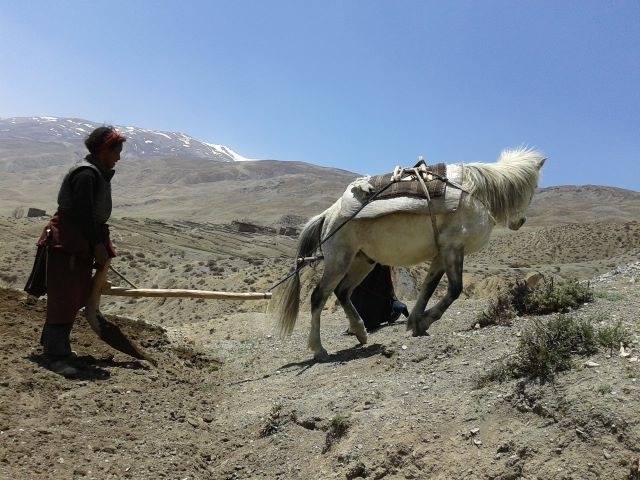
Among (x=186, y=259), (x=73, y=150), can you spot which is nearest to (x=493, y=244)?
(x=186, y=259)

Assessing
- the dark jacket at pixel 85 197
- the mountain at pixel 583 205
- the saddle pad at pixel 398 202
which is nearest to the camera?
the dark jacket at pixel 85 197

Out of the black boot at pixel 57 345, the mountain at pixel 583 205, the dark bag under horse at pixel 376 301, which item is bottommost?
the black boot at pixel 57 345

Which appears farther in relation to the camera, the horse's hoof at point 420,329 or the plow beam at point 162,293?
the plow beam at point 162,293

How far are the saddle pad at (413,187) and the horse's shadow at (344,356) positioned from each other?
66.0 inches

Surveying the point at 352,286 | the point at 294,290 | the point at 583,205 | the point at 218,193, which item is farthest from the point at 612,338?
the point at 218,193

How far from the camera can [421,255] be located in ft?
21.1

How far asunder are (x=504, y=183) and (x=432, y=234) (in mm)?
1051

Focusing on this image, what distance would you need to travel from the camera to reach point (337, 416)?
4258 mm

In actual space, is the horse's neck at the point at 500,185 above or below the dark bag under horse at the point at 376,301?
above

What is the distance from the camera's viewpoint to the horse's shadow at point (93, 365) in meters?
5.46

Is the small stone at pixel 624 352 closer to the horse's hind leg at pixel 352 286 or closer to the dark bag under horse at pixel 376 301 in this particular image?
the horse's hind leg at pixel 352 286

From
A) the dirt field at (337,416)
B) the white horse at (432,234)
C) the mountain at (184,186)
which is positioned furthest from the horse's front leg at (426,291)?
the mountain at (184,186)

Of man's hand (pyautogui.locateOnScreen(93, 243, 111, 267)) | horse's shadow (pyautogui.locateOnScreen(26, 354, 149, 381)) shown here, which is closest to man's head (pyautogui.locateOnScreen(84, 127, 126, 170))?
man's hand (pyautogui.locateOnScreen(93, 243, 111, 267))

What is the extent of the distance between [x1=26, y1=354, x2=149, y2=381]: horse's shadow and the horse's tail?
6.11ft
